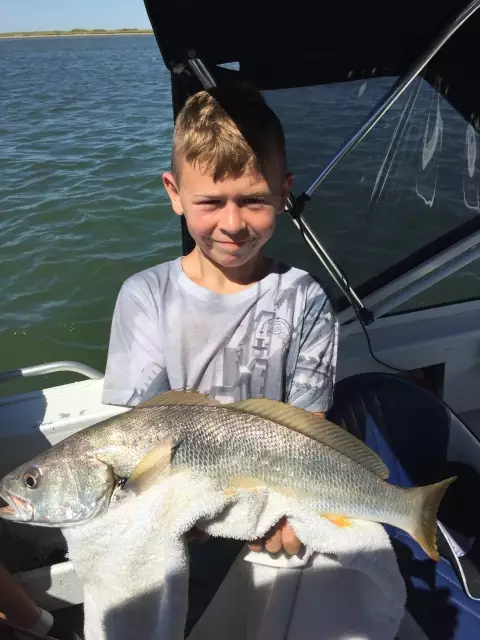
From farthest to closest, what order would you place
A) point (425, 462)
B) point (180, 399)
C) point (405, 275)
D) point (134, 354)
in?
1. point (405, 275)
2. point (425, 462)
3. point (134, 354)
4. point (180, 399)

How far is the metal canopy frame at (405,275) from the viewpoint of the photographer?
218 centimetres

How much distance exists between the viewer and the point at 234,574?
6.21 ft

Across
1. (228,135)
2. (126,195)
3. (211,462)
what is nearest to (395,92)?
(228,135)

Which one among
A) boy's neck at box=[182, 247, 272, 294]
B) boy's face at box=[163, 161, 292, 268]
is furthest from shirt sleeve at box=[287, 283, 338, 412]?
boy's face at box=[163, 161, 292, 268]

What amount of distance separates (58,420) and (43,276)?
555 centimetres

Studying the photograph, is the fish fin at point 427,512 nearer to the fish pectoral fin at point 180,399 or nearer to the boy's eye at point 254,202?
the fish pectoral fin at point 180,399

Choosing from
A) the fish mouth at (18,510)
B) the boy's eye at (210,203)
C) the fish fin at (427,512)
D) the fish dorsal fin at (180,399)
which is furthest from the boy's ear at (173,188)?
the fish fin at (427,512)

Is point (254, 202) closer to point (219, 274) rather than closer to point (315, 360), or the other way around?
point (219, 274)

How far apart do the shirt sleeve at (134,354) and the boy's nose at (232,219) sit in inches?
15.1

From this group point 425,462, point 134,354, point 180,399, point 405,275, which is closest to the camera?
point 180,399

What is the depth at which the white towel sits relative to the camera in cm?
145

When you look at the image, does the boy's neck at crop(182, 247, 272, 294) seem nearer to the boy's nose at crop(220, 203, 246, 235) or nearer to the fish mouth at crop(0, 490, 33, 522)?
the boy's nose at crop(220, 203, 246, 235)

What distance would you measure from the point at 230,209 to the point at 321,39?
1.00 m

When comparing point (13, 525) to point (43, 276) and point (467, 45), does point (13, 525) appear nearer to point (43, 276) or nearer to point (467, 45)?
point (467, 45)
